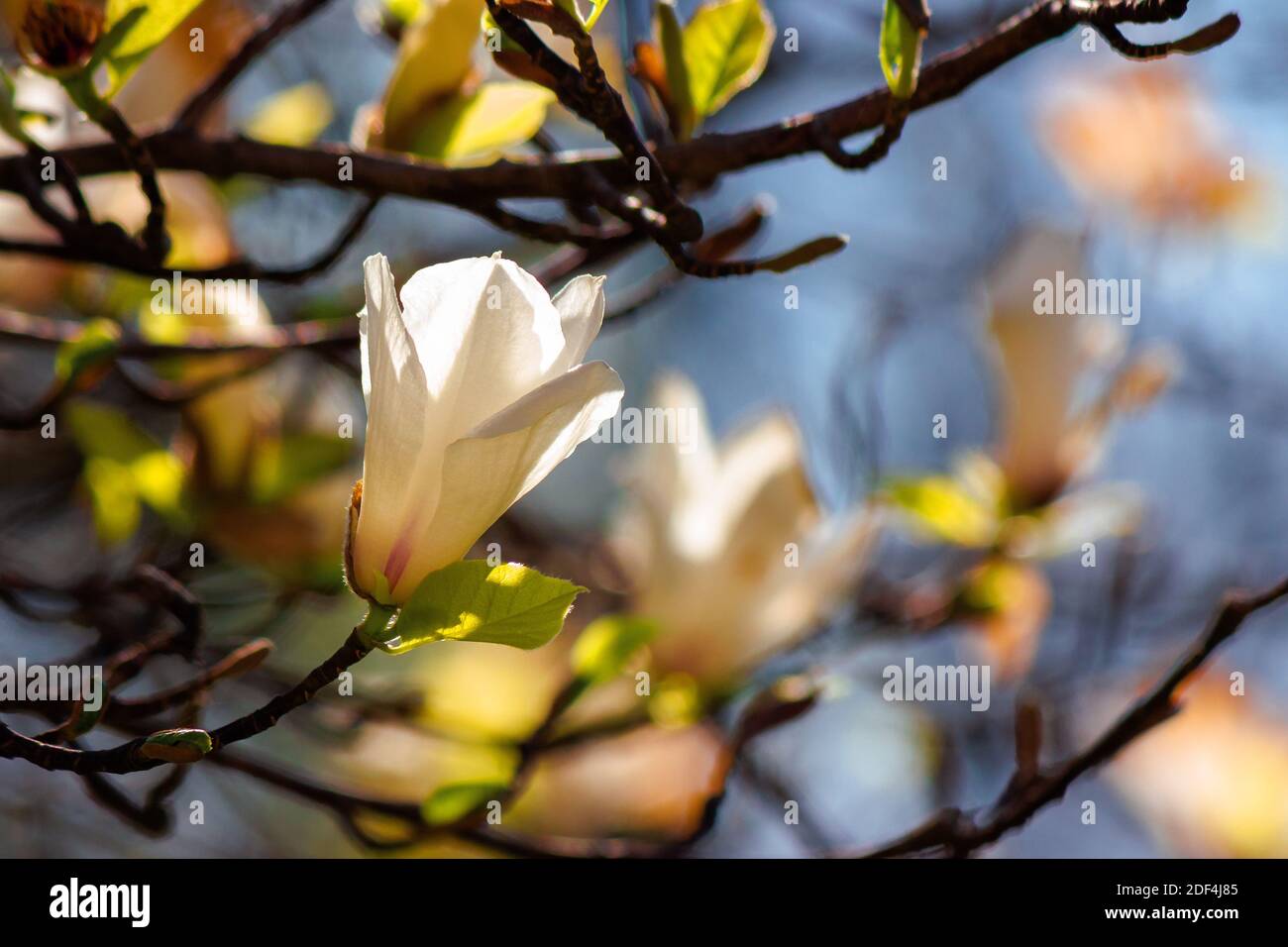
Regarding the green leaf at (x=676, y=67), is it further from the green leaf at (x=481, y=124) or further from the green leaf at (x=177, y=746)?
the green leaf at (x=177, y=746)

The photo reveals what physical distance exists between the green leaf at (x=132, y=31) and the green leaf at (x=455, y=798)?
1.31 feet

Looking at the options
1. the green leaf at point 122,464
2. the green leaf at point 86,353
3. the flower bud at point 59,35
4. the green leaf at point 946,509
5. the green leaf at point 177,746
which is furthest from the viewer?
the green leaf at point 946,509

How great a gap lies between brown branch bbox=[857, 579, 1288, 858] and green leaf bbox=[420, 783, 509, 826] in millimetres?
222

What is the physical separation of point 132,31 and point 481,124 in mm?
169

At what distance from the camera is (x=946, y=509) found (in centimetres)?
98

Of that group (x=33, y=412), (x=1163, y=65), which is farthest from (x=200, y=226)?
(x=1163, y=65)

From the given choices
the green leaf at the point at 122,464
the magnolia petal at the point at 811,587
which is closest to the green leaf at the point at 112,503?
the green leaf at the point at 122,464

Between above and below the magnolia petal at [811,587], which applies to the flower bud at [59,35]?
above

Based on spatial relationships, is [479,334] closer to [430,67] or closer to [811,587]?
[430,67]

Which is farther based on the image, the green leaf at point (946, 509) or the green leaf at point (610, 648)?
the green leaf at point (946, 509)

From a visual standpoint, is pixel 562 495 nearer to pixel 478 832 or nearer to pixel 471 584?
pixel 478 832

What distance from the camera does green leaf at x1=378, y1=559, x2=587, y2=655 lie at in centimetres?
46

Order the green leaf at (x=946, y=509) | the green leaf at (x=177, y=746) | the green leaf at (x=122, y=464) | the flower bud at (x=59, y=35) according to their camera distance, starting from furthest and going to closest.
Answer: the green leaf at (x=946, y=509)
the green leaf at (x=122, y=464)
the flower bud at (x=59, y=35)
the green leaf at (x=177, y=746)

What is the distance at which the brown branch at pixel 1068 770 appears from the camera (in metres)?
0.58
